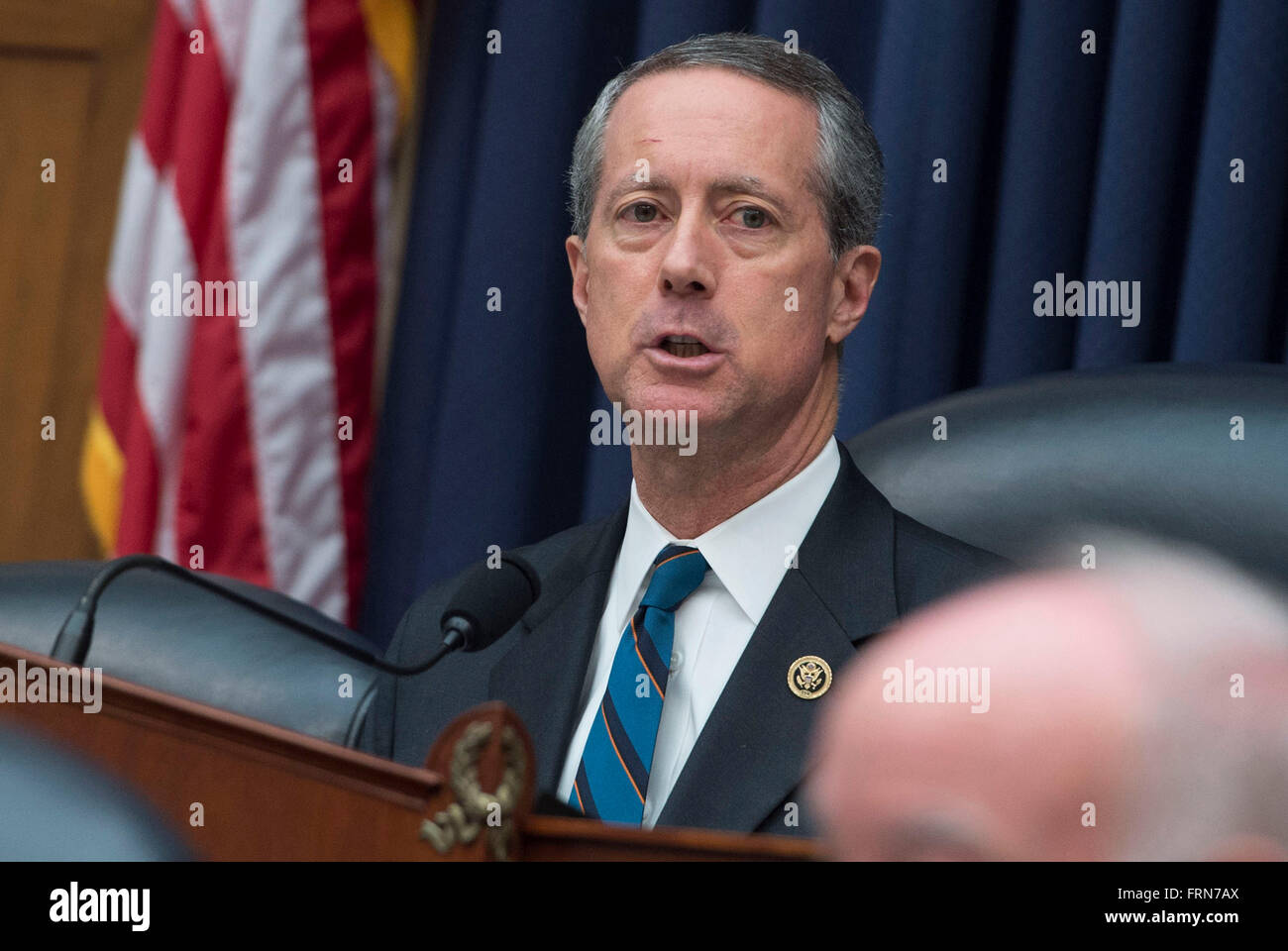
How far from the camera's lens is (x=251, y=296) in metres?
2.46

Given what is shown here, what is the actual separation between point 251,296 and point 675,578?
1288 mm

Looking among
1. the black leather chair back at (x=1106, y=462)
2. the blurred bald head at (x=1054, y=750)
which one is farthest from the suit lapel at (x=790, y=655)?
→ the blurred bald head at (x=1054, y=750)

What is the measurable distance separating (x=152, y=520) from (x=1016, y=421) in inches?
58.8

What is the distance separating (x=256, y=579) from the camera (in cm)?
247

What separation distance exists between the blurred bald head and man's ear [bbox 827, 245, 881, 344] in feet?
3.26

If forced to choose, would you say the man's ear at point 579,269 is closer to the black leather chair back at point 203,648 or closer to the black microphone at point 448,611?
the black leather chair back at point 203,648

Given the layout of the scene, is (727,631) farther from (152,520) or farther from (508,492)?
(152,520)

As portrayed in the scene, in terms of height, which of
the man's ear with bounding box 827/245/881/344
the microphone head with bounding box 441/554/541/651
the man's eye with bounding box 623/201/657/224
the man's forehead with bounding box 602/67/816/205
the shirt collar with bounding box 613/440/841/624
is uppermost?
the man's forehead with bounding box 602/67/816/205

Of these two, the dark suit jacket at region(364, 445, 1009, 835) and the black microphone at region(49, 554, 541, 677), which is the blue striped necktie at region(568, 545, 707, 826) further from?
the black microphone at region(49, 554, 541, 677)

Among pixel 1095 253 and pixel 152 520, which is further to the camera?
pixel 152 520

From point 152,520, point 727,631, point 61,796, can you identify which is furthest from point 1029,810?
point 152,520

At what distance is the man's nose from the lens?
147 centimetres

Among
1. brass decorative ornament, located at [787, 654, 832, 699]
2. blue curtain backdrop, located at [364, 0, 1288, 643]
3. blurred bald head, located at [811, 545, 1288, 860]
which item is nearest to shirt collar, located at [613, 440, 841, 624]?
brass decorative ornament, located at [787, 654, 832, 699]

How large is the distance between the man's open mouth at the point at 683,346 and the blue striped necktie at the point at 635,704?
0.63 ft
